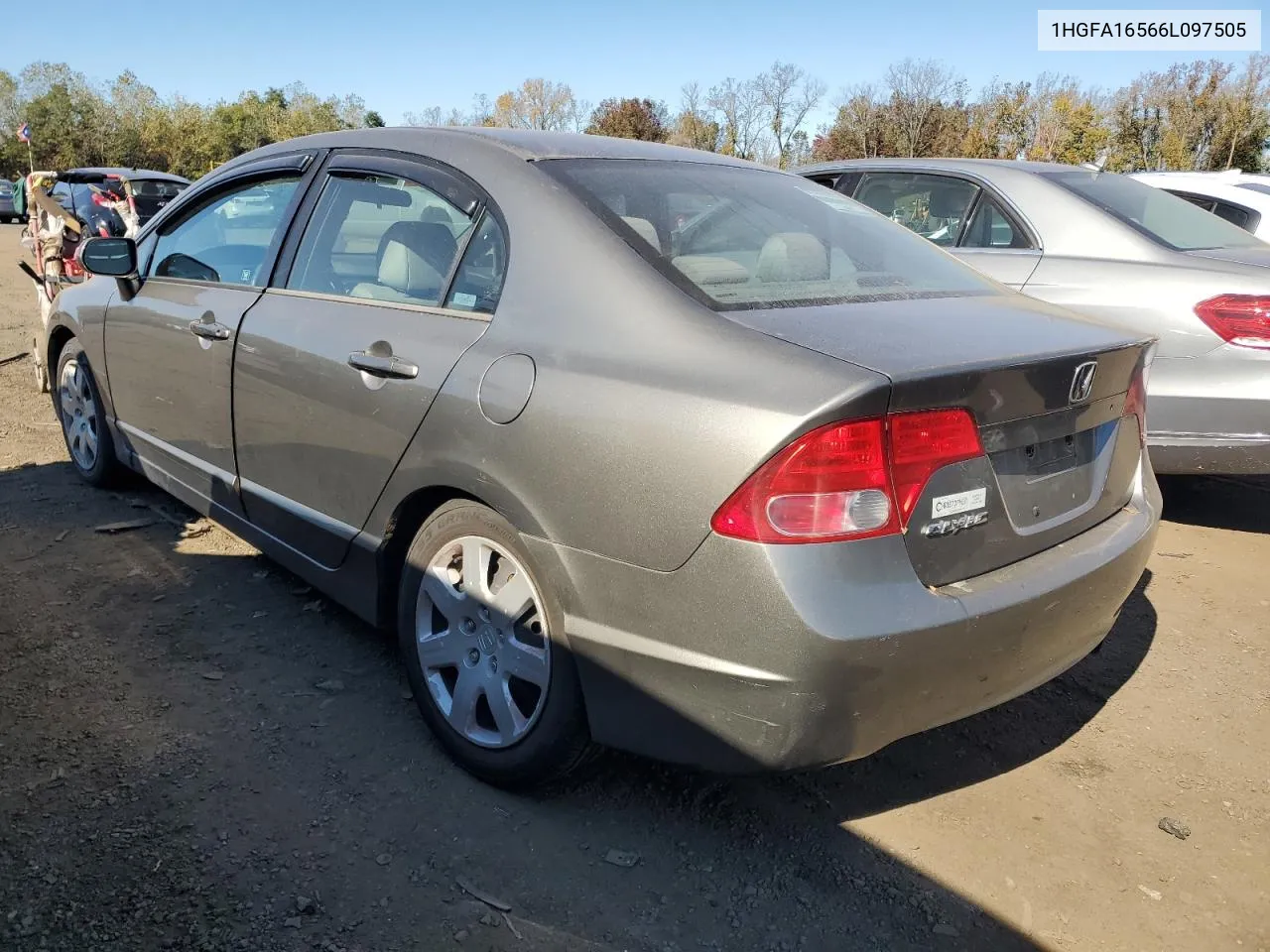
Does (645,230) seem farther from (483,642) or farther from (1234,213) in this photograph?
(1234,213)

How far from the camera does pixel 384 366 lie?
9.37 ft

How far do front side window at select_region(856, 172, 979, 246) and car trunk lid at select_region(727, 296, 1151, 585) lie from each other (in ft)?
10.3

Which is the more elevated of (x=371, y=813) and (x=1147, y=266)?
(x=1147, y=266)

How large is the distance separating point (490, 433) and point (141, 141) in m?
64.2

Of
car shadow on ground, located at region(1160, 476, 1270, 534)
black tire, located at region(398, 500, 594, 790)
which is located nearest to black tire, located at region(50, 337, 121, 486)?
black tire, located at region(398, 500, 594, 790)

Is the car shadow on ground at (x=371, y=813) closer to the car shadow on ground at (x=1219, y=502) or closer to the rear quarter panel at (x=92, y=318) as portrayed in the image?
the rear quarter panel at (x=92, y=318)

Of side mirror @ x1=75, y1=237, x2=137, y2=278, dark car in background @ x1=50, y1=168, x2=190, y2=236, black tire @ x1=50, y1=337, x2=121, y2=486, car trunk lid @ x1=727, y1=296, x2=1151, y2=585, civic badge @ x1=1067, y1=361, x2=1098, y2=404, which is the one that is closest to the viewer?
car trunk lid @ x1=727, y1=296, x2=1151, y2=585

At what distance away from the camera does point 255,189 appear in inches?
151

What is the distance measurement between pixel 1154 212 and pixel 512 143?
4.05m

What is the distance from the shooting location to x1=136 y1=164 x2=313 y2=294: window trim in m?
3.51

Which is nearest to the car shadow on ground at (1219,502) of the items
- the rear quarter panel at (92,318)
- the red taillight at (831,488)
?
the red taillight at (831,488)

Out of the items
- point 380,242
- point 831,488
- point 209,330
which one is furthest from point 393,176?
point 831,488

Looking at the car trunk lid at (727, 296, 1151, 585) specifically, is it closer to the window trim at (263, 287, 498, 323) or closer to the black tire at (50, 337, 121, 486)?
the window trim at (263, 287, 498, 323)

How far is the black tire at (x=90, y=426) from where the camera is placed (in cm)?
481
